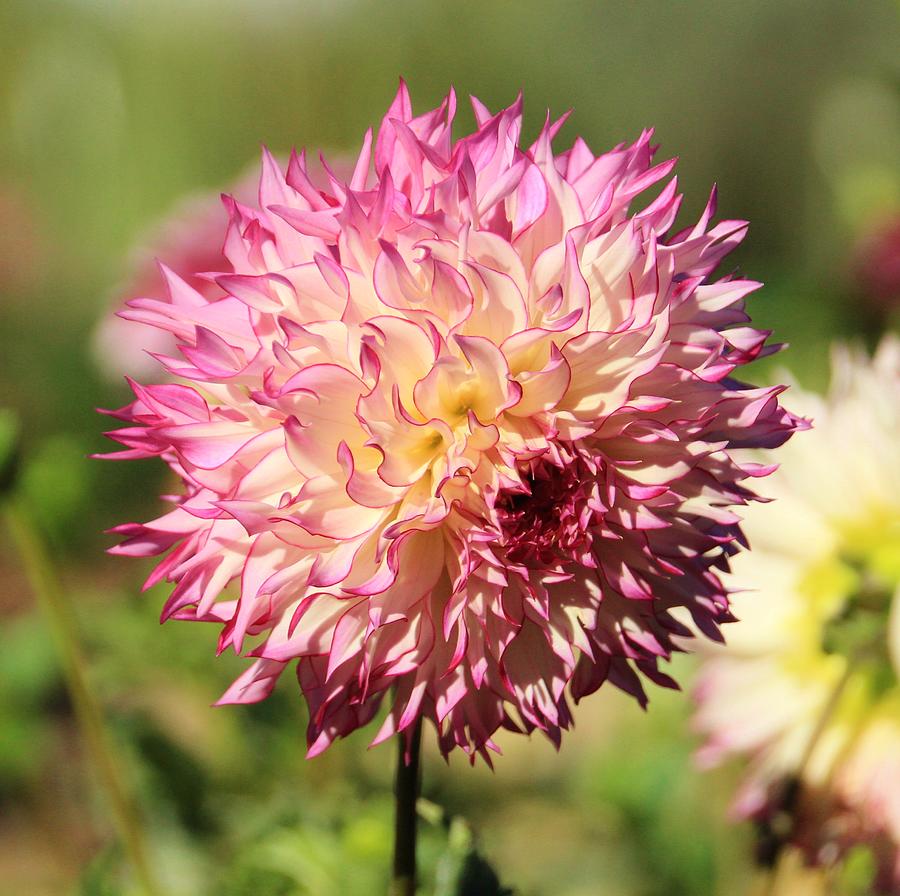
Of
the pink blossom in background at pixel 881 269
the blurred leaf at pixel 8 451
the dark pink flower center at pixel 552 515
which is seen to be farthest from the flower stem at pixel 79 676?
the pink blossom in background at pixel 881 269

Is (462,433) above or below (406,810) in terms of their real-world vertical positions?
above

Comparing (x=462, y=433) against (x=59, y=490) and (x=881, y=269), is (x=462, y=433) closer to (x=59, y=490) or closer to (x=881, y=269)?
(x=59, y=490)

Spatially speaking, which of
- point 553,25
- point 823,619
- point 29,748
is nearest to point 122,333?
point 29,748

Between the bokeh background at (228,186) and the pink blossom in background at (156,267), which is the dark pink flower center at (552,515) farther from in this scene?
the pink blossom in background at (156,267)

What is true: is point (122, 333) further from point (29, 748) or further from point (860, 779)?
point (860, 779)

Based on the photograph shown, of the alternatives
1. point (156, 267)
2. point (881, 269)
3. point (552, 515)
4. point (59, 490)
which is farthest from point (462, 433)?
point (881, 269)

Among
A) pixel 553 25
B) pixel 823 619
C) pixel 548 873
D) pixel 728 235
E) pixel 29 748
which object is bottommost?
pixel 29 748
